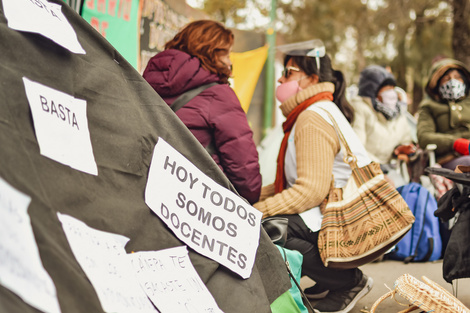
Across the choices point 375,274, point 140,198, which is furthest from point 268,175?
point 140,198

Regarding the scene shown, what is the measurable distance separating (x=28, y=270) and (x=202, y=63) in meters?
1.86

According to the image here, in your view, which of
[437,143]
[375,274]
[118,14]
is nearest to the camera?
[118,14]

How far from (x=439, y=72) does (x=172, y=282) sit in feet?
13.9

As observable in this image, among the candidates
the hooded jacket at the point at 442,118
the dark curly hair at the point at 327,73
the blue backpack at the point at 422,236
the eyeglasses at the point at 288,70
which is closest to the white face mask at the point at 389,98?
the hooded jacket at the point at 442,118

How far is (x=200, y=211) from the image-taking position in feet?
6.56

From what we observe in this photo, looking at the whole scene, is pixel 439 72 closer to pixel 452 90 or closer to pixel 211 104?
pixel 452 90

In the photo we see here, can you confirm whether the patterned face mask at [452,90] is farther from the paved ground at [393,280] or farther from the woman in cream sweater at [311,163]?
the woman in cream sweater at [311,163]

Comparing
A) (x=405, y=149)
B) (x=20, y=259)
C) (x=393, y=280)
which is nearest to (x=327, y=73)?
(x=393, y=280)

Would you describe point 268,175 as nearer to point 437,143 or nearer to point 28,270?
point 437,143

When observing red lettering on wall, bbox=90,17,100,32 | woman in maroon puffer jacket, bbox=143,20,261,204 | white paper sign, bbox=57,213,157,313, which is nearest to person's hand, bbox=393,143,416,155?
woman in maroon puffer jacket, bbox=143,20,261,204

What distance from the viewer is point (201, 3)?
622 inches

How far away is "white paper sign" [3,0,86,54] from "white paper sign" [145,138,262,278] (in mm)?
476

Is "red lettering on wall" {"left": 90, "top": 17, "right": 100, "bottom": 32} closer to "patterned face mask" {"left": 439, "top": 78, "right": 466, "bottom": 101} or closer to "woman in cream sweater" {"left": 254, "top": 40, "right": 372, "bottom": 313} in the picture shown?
"woman in cream sweater" {"left": 254, "top": 40, "right": 372, "bottom": 313}

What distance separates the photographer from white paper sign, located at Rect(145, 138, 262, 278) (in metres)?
1.89
